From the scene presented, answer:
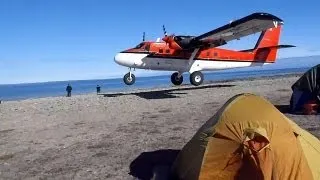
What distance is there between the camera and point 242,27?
26.7m

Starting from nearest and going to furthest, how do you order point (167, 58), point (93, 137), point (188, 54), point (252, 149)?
point (252, 149), point (93, 137), point (167, 58), point (188, 54)

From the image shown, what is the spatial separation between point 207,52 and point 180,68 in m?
2.69

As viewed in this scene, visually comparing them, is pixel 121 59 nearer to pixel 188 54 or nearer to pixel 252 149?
pixel 188 54

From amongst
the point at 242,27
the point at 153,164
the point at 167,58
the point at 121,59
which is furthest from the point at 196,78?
the point at 153,164

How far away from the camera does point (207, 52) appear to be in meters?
31.3

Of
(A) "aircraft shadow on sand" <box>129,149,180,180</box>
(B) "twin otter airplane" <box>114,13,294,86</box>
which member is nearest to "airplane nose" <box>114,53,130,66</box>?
(B) "twin otter airplane" <box>114,13,294,86</box>

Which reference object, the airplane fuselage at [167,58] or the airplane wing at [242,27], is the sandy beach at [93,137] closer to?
the airplane wing at [242,27]

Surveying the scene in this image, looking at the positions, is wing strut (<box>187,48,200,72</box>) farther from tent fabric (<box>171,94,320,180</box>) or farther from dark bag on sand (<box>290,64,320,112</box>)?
tent fabric (<box>171,94,320,180</box>)

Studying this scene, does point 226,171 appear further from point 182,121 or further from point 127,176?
point 182,121

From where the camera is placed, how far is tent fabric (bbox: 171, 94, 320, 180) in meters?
6.20

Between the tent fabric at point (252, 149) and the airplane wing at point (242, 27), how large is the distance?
16.9 metres

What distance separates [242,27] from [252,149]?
21.4 metres

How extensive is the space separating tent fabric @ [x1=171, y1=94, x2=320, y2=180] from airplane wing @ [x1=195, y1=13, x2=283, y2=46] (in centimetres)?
1686

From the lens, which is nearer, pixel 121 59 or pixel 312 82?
pixel 312 82
